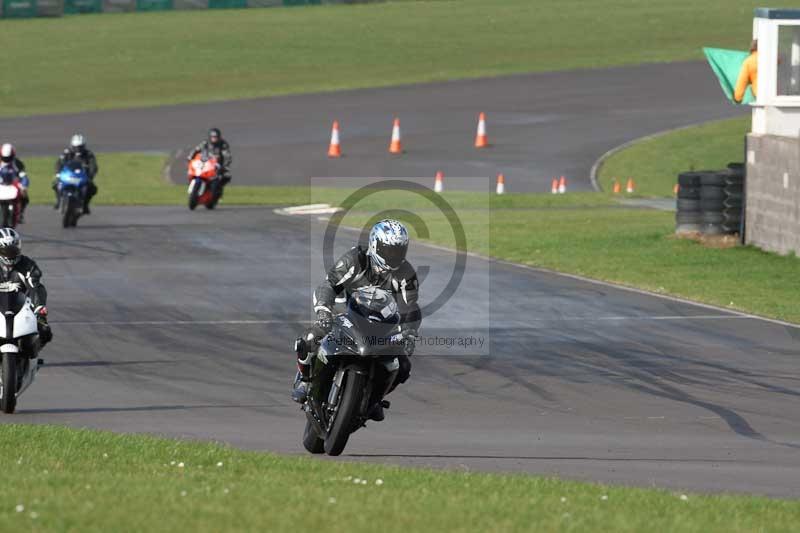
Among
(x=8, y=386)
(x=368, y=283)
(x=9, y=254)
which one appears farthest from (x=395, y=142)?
(x=368, y=283)

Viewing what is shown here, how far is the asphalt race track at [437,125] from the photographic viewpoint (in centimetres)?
4169

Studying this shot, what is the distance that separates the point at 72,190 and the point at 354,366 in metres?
18.8

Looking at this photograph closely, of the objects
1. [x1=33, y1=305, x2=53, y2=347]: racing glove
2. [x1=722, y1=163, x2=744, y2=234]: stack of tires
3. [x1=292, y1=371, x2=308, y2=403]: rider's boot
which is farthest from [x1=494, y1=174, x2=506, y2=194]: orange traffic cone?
[x1=292, y1=371, x2=308, y2=403]: rider's boot

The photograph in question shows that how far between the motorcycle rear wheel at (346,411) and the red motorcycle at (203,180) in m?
21.3

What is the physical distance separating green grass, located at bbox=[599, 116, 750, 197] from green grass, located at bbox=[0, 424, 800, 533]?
27.8 meters

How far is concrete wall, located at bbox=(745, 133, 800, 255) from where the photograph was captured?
23.8 metres

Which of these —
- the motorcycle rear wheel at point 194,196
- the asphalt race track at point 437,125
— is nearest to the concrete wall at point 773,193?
the motorcycle rear wheel at point 194,196

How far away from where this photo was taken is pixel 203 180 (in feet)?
105

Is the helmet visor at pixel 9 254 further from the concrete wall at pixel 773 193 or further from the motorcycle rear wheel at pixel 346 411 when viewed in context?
the concrete wall at pixel 773 193

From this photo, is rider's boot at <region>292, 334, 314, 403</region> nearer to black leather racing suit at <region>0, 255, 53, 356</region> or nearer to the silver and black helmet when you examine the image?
the silver and black helmet

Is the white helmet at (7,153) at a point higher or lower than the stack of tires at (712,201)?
higher

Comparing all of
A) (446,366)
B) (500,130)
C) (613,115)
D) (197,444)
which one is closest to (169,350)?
(446,366)

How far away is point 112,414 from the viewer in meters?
13.1

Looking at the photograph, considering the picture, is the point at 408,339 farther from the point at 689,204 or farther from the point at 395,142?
the point at 395,142
